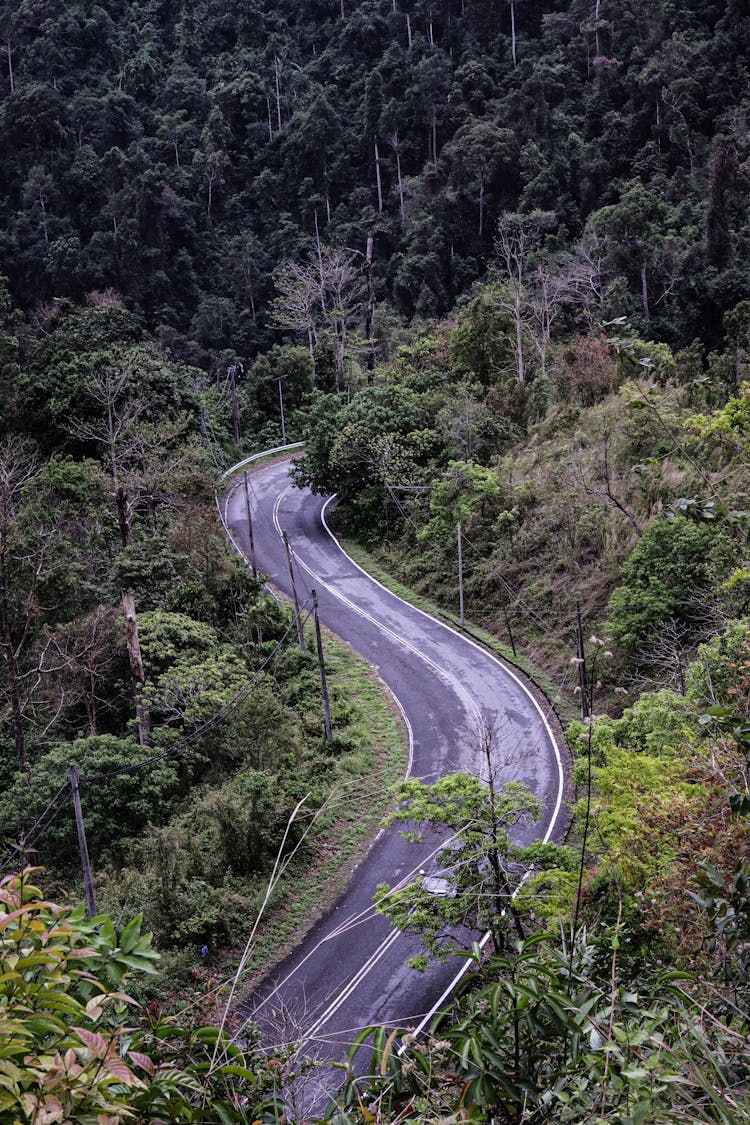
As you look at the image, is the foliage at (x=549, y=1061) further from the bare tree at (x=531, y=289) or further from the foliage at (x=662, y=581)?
the bare tree at (x=531, y=289)

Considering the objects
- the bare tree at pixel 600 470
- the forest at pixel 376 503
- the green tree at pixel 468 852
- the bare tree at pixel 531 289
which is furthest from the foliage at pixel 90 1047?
the bare tree at pixel 531 289

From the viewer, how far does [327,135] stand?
69812mm

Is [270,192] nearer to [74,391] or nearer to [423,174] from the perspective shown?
[423,174]

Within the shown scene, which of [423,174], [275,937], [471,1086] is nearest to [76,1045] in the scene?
[471,1086]

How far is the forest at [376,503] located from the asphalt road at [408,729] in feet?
2.51

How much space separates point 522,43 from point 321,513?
47398 mm

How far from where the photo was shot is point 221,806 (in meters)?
18.3

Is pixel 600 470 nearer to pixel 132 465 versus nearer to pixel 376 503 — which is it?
pixel 376 503

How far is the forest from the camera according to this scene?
305cm

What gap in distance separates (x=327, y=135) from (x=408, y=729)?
196 ft

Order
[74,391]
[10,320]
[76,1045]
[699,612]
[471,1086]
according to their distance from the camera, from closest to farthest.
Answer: [76,1045], [471,1086], [699,612], [74,391], [10,320]

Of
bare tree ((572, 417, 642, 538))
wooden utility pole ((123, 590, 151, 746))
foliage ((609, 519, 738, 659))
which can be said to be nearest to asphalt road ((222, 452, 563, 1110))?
foliage ((609, 519, 738, 659))

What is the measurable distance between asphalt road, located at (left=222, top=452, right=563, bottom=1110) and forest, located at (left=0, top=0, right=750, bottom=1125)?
77 cm

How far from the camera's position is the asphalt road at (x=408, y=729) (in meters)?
14.8
